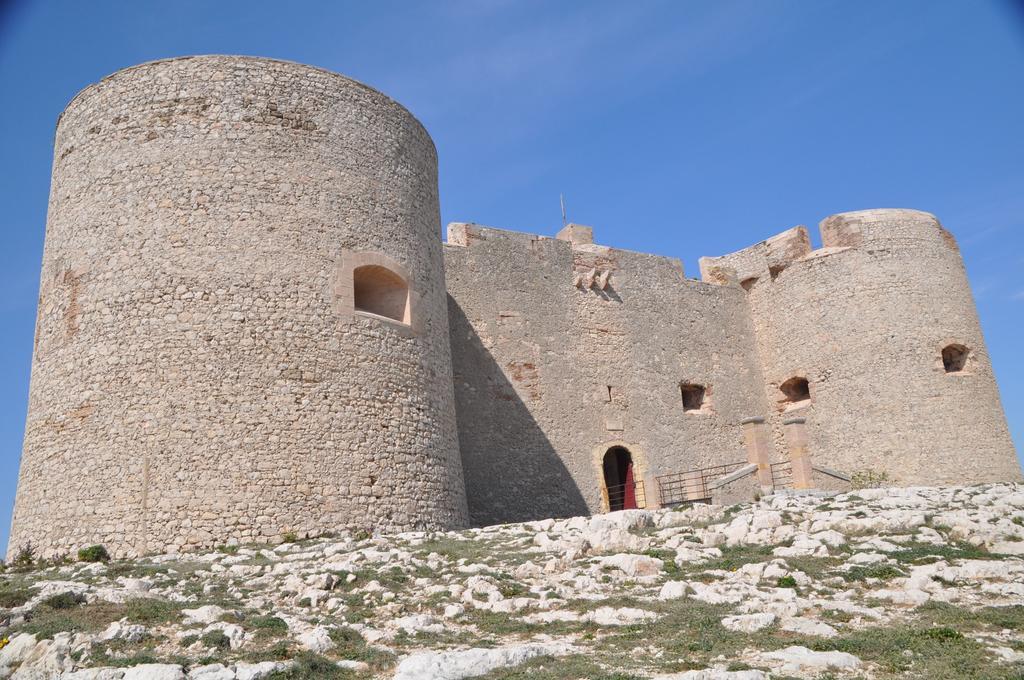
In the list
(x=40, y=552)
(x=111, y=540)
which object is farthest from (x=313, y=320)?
(x=40, y=552)

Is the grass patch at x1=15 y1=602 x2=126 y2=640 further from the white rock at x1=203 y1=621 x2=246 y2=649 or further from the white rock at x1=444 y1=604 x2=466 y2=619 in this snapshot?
the white rock at x1=444 y1=604 x2=466 y2=619

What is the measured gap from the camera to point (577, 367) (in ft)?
54.7

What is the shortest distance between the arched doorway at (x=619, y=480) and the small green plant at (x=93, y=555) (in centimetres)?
901

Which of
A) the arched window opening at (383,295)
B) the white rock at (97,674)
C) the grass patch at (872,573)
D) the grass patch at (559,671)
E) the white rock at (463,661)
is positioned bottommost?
the grass patch at (559,671)

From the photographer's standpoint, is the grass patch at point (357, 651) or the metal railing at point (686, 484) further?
the metal railing at point (686, 484)

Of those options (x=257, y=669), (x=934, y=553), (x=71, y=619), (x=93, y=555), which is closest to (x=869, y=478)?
(x=934, y=553)

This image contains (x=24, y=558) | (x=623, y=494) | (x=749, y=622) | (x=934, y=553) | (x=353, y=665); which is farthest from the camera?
(x=623, y=494)

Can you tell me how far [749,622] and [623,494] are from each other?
10.9 m

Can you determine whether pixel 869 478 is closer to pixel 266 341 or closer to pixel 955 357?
pixel 955 357

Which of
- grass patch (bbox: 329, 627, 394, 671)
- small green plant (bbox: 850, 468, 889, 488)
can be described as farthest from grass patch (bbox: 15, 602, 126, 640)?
small green plant (bbox: 850, 468, 889, 488)

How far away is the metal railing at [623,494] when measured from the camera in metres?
16.5

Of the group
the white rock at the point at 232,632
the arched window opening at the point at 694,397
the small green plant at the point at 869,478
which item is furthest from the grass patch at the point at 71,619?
the small green plant at the point at 869,478

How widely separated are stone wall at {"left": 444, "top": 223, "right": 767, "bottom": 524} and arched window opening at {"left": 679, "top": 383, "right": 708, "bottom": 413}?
6.1 inches

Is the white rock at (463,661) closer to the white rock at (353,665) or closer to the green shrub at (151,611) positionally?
the white rock at (353,665)
